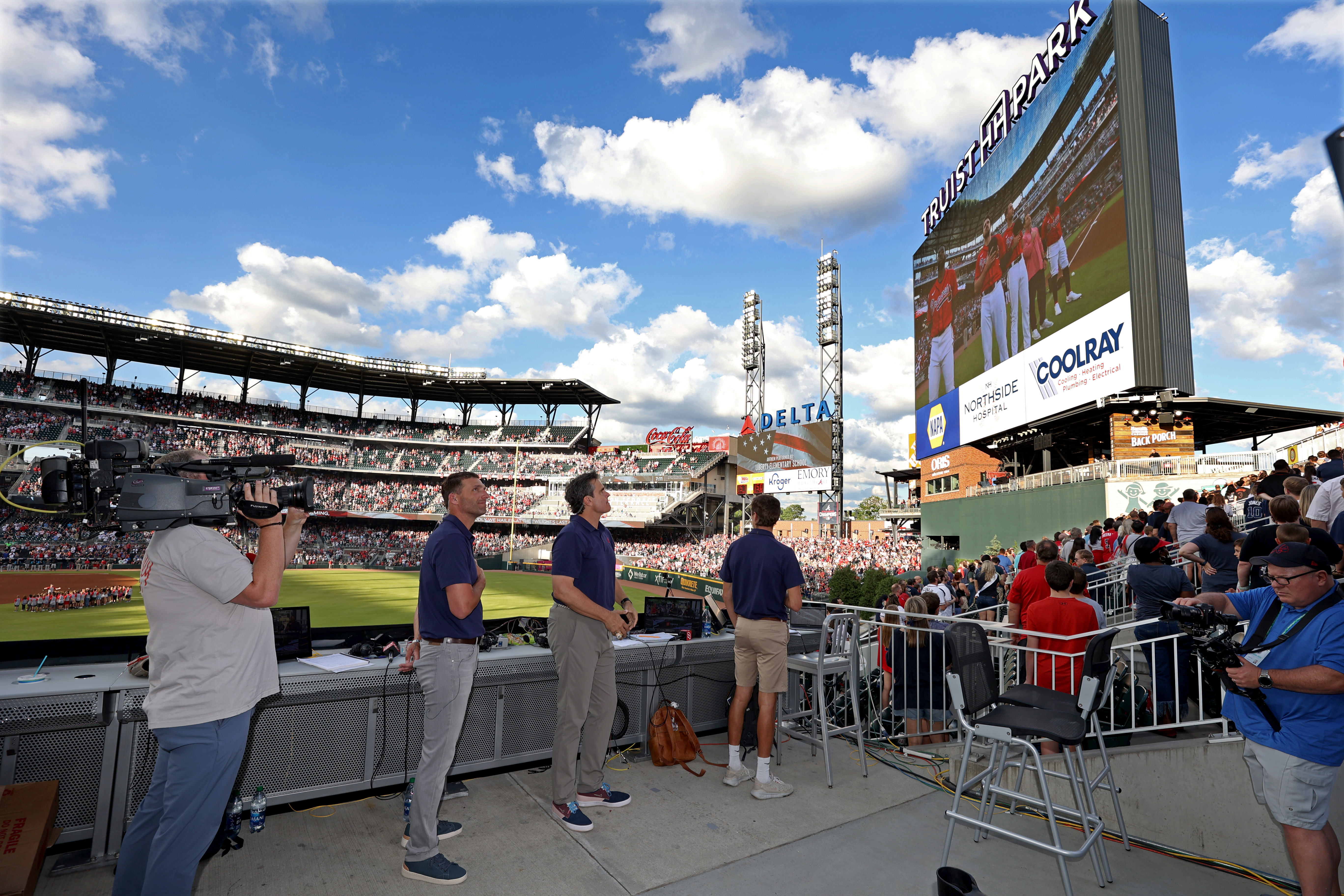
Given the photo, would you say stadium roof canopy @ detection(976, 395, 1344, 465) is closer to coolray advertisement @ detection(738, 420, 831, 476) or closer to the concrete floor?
coolray advertisement @ detection(738, 420, 831, 476)

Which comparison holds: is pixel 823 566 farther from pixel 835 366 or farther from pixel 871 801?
pixel 871 801

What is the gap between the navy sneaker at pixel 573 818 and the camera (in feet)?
13.2

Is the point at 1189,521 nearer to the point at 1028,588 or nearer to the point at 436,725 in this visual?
the point at 1028,588

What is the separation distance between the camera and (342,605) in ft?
85.9

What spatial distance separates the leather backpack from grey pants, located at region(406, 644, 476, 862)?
1.88 m

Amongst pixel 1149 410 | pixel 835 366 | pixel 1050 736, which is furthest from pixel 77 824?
pixel 835 366

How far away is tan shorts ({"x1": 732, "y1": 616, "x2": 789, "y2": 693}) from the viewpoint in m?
4.86

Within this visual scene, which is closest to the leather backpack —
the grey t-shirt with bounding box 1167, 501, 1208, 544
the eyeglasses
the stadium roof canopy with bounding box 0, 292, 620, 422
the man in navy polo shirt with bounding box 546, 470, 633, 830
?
the man in navy polo shirt with bounding box 546, 470, 633, 830

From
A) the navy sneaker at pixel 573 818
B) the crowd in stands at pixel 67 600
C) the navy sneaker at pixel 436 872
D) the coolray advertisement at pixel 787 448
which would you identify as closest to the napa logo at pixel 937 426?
the coolray advertisement at pixel 787 448

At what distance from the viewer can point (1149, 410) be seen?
64.5 feet

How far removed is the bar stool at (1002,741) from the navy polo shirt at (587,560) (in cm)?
217

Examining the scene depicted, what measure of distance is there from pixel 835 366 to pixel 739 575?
4453cm

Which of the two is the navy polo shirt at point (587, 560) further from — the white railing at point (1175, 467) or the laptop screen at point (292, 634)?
the white railing at point (1175, 467)

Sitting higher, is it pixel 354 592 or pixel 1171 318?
pixel 1171 318
